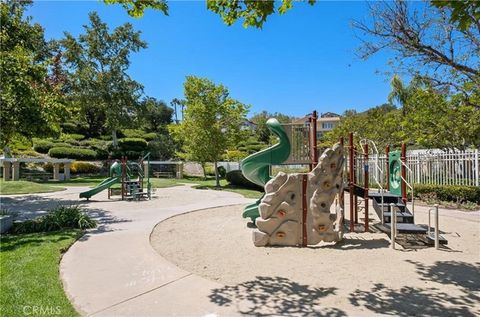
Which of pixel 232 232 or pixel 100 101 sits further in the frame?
pixel 100 101

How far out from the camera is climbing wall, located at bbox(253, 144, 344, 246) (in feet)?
22.9

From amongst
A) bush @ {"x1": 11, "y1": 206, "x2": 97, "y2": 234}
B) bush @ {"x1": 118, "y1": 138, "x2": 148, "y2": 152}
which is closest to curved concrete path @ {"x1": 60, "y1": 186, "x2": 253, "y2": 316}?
bush @ {"x1": 11, "y1": 206, "x2": 97, "y2": 234}

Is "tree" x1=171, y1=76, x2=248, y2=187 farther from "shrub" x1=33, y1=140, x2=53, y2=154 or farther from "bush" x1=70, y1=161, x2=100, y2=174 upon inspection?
"shrub" x1=33, y1=140, x2=53, y2=154

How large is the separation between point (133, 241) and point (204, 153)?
52.9 feet

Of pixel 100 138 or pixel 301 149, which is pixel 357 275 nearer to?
pixel 301 149

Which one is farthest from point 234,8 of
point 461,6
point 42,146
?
point 42,146

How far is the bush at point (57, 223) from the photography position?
8.28m

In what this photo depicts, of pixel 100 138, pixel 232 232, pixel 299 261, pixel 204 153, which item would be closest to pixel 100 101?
pixel 100 138

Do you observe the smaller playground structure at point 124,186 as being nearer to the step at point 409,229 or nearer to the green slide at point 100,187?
the green slide at point 100,187

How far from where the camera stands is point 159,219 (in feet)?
32.9

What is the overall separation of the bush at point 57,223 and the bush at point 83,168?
Result: 2399cm

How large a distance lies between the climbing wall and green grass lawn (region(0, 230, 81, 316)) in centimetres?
391

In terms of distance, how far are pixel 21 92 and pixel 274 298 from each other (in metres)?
9.87

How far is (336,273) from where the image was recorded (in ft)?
17.2
